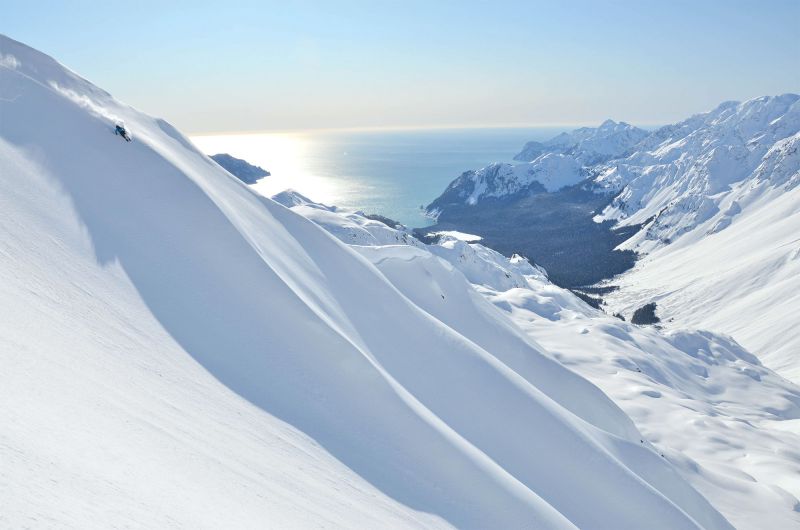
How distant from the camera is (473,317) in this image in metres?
46.1

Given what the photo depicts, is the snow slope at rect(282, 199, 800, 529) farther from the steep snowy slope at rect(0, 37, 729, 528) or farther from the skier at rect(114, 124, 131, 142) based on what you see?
the skier at rect(114, 124, 131, 142)

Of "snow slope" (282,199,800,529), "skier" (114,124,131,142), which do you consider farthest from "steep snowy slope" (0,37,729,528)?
"snow slope" (282,199,800,529)

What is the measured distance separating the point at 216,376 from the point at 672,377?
302 ft

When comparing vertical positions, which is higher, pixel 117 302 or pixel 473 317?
pixel 473 317

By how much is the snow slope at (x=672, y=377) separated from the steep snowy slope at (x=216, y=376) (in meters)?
11.1

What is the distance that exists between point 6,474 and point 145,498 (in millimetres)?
2308

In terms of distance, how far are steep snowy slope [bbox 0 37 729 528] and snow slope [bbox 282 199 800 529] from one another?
1105 centimetres

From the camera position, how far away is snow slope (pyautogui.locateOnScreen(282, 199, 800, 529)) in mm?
44250

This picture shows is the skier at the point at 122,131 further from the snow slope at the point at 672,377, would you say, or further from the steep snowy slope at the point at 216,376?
the snow slope at the point at 672,377

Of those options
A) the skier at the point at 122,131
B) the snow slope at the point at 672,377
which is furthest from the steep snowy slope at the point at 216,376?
the snow slope at the point at 672,377

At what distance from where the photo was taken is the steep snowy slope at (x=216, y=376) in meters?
10.0

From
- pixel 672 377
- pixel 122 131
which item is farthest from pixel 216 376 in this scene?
pixel 672 377

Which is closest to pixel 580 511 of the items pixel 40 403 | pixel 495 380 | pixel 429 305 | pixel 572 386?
pixel 495 380

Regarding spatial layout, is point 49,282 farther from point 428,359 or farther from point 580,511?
point 580,511
